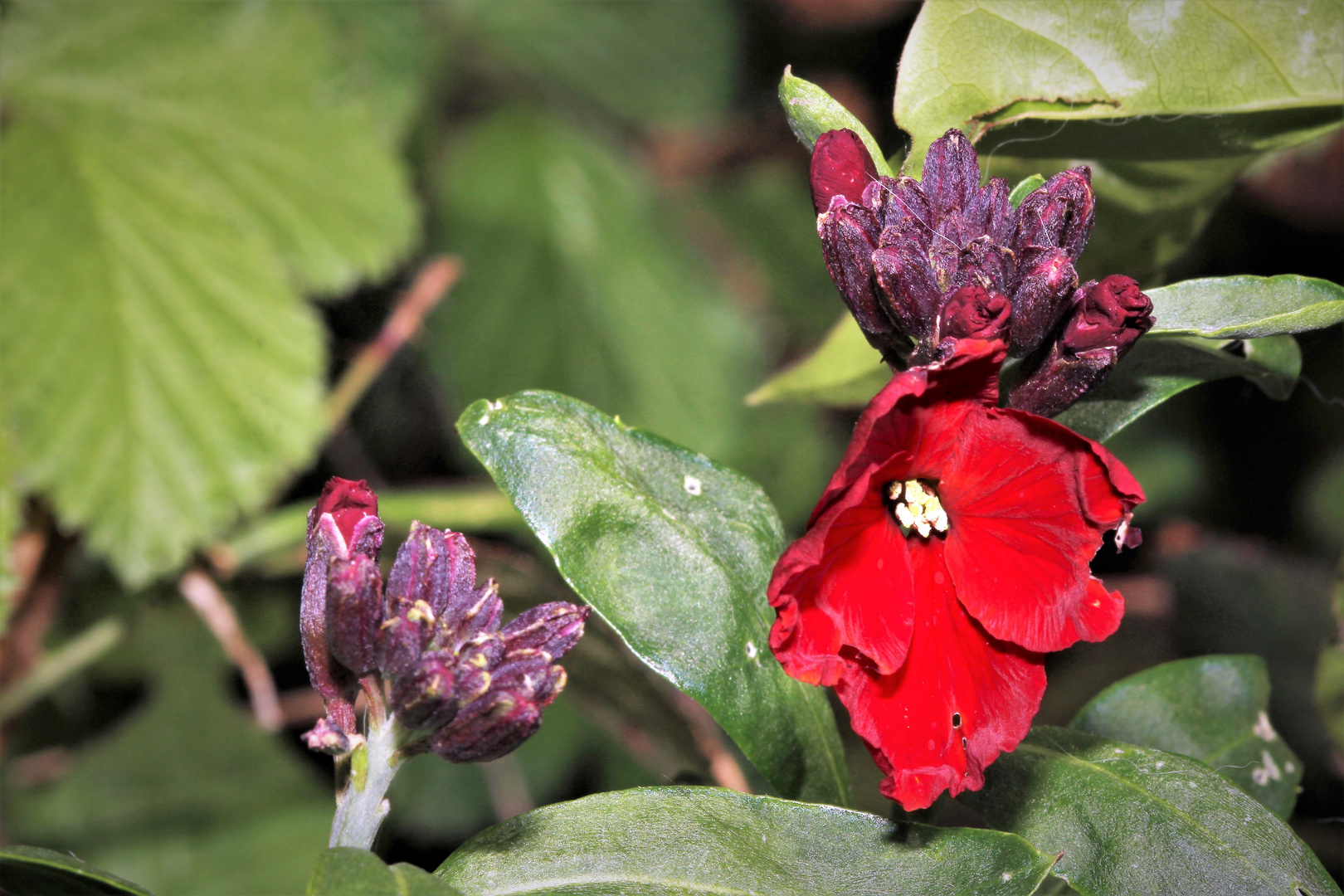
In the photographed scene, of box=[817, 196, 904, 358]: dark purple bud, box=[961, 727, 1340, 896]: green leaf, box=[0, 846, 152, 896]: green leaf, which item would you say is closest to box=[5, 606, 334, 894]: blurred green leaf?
box=[0, 846, 152, 896]: green leaf

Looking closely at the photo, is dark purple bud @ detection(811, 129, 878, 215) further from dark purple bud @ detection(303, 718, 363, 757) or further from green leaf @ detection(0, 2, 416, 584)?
green leaf @ detection(0, 2, 416, 584)

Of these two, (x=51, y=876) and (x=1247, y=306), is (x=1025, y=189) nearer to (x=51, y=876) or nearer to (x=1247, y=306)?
(x=1247, y=306)

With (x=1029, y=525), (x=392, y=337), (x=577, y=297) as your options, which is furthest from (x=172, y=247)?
(x=1029, y=525)

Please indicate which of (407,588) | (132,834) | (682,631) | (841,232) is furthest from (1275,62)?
(132,834)

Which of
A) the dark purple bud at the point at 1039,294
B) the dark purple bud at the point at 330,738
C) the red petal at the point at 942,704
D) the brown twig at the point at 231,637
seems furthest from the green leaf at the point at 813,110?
the brown twig at the point at 231,637

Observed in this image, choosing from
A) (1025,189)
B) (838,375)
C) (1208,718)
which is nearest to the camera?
(1025,189)

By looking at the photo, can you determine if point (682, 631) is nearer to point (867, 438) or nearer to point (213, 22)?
point (867, 438)
